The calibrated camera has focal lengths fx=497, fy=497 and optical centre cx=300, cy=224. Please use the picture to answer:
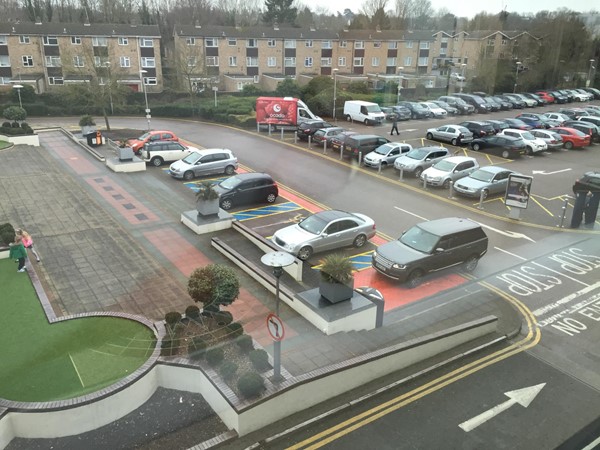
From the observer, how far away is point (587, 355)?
12.1 metres

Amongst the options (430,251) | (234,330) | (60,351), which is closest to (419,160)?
(430,251)

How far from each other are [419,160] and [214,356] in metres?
20.7

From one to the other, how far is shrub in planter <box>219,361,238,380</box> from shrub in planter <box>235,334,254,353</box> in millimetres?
713

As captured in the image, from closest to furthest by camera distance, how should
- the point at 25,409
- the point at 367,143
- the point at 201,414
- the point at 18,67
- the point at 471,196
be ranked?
the point at 25,409 < the point at 201,414 < the point at 471,196 < the point at 367,143 < the point at 18,67

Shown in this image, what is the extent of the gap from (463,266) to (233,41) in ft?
173

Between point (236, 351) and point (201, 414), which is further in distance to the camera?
point (236, 351)

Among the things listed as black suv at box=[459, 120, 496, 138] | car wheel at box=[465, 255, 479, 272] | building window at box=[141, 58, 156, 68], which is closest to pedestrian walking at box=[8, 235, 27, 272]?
car wheel at box=[465, 255, 479, 272]

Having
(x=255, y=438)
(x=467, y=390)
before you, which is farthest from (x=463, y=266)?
(x=255, y=438)

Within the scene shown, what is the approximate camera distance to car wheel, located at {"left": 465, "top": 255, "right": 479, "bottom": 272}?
1667 cm

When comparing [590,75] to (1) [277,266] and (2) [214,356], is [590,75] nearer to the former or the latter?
(1) [277,266]

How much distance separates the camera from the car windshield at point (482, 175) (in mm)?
24422

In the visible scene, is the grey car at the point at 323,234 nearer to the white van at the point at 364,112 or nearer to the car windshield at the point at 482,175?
the car windshield at the point at 482,175

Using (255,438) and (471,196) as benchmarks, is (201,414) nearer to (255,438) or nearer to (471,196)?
(255,438)

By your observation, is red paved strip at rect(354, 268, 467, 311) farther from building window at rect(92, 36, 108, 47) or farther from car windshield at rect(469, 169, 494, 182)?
building window at rect(92, 36, 108, 47)
